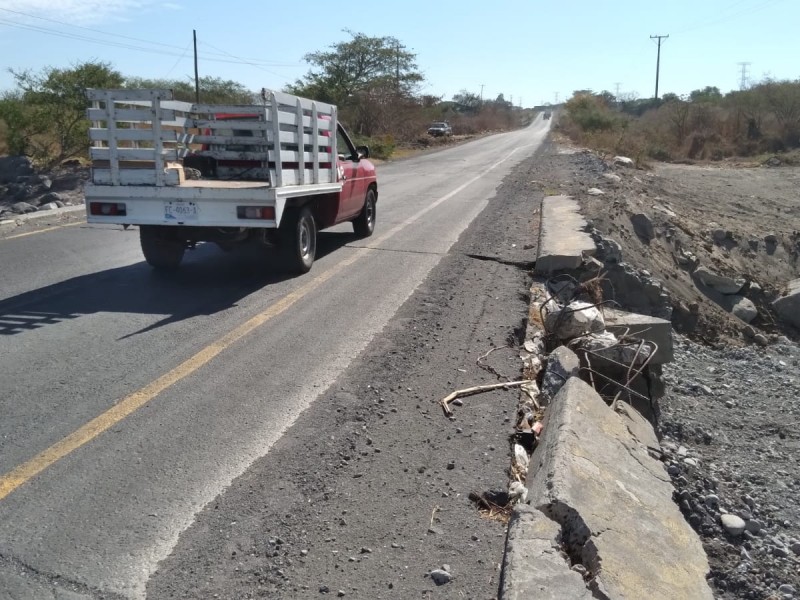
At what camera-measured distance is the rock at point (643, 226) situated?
615 inches

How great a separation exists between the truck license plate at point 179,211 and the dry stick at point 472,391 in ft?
13.8

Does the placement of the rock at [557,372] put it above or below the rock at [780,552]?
above

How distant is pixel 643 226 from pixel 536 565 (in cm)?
1370

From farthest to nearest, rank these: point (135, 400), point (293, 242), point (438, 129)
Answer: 1. point (438, 129)
2. point (293, 242)
3. point (135, 400)

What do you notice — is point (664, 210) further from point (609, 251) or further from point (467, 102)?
point (467, 102)

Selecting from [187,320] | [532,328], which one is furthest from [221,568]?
[532,328]

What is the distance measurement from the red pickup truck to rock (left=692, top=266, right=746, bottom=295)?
7759 millimetres

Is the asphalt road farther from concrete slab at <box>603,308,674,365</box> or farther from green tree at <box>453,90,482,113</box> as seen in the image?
green tree at <box>453,90,482,113</box>

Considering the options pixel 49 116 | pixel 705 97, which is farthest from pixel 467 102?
pixel 49 116

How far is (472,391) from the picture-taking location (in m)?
5.67

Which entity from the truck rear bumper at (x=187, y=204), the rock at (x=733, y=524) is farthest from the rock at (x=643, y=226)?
the rock at (x=733, y=524)

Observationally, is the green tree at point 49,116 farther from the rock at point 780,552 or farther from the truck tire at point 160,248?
the rock at point 780,552

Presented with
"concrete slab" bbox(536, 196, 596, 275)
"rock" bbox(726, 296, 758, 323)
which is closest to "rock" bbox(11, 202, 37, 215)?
"concrete slab" bbox(536, 196, 596, 275)

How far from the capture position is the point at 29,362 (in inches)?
240
